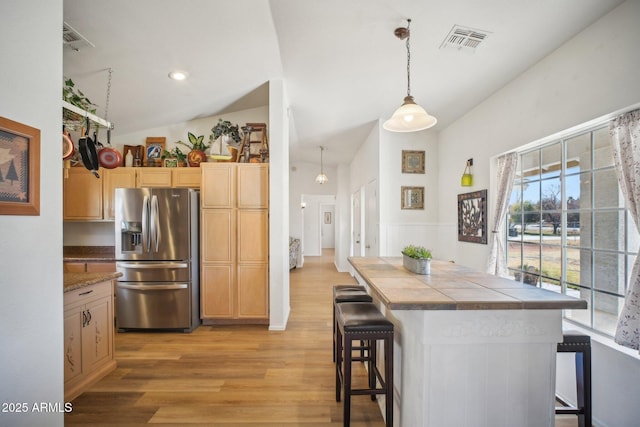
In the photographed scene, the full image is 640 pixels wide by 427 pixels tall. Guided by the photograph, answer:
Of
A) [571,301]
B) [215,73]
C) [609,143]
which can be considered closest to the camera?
[571,301]

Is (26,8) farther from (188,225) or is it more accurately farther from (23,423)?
(188,225)

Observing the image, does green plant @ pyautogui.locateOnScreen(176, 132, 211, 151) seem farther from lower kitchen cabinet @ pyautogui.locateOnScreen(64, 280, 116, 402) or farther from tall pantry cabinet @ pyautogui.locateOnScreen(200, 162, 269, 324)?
lower kitchen cabinet @ pyautogui.locateOnScreen(64, 280, 116, 402)

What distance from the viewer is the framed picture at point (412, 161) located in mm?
4375

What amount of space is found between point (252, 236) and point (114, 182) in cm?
203

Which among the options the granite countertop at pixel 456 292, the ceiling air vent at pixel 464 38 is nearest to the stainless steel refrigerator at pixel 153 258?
the granite countertop at pixel 456 292

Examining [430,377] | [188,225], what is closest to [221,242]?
[188,225]

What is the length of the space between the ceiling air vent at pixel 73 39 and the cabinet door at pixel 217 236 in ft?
6.03

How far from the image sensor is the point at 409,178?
439 centimetres

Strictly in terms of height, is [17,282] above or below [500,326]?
above

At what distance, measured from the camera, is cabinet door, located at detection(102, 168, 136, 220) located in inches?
142

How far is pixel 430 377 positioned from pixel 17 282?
188cm

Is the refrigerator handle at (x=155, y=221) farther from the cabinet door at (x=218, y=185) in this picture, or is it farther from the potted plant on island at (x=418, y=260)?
the potted plant on island at (x=418, y=260)

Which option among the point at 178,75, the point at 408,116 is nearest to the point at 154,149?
the point at 178,75

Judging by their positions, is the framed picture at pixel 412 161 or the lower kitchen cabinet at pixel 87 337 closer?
the lower kitchen cabinet at pixel 87 337
